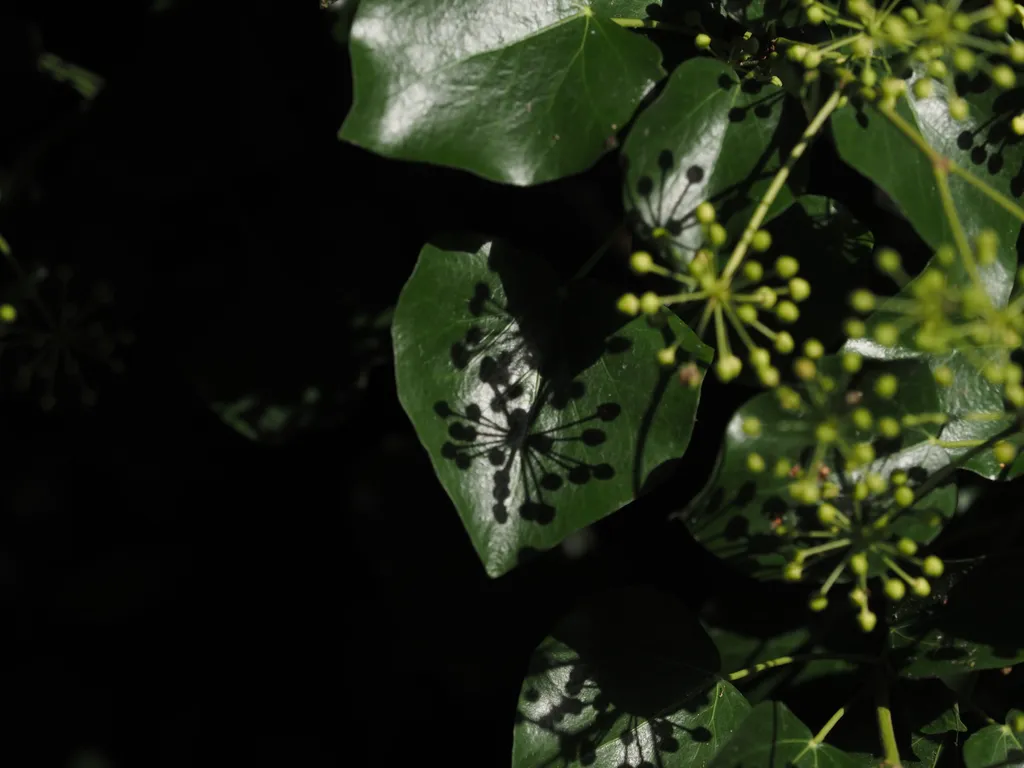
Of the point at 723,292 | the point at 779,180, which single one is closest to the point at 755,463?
the point at 723,292

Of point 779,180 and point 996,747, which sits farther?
point 996,747

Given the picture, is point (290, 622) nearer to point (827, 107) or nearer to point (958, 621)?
point (958, 621)

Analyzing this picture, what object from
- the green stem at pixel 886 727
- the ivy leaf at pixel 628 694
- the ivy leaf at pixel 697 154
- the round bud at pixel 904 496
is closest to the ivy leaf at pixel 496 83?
the ivy leaf at pixel 697 154

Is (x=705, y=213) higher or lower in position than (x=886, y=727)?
higher

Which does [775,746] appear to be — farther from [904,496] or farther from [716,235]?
[716,235]

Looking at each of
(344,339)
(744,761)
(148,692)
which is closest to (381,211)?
(344,339)

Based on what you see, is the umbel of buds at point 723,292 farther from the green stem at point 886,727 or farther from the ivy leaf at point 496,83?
the green stem at point 886,727
